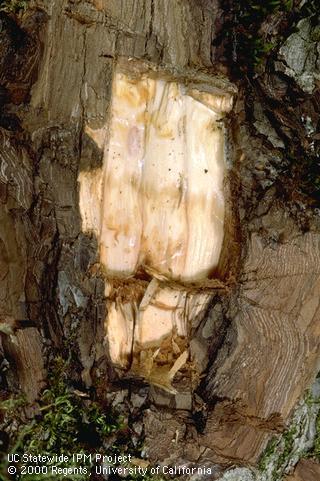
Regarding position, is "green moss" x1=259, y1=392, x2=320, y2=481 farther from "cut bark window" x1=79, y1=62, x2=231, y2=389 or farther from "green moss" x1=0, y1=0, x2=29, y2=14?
"green moss" x1=0, y1=0, x2=29, y2=14

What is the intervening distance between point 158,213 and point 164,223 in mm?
53

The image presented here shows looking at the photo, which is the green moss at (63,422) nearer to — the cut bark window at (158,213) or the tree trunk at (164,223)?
the tree trunk at (164,223)

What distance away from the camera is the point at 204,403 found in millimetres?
2455

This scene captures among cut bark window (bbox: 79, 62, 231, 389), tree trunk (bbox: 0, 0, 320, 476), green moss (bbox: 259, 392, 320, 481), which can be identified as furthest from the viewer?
green moss (bbox: 259, 392, 320, 481)

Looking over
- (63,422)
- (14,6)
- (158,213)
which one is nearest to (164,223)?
(158,213)

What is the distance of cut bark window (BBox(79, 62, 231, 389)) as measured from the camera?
248cm

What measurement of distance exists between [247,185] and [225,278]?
42 centimetres

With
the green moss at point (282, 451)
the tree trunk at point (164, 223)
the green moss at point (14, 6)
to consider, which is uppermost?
the green moss at point (14, 6)

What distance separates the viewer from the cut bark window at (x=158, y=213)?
2480 mm

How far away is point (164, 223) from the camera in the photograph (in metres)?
2.58

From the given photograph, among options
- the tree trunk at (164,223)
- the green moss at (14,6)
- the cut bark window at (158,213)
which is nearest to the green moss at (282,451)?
the tree trunk at (164,223)

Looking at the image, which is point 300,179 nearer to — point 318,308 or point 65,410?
point 318,308

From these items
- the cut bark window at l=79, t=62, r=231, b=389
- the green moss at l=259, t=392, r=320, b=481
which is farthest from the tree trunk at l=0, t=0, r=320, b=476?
the green moss at l=259, t=392, r=320, b=481

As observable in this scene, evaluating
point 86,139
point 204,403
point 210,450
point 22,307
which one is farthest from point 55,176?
point 210,450
